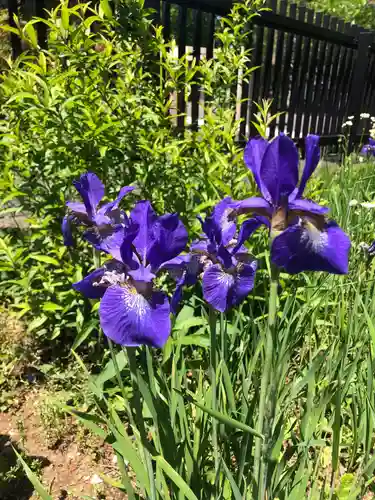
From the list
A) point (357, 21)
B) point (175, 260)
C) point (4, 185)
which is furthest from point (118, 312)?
point (357, 21)

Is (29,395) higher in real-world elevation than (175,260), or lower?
lower

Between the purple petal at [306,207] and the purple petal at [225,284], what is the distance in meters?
0.19

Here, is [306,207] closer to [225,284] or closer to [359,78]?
[225,284]

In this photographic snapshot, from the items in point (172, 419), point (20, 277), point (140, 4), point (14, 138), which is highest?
point (140, 4)

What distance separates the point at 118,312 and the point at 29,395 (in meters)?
1.64

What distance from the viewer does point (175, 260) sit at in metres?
0.97

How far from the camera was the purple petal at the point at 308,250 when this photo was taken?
0.84m

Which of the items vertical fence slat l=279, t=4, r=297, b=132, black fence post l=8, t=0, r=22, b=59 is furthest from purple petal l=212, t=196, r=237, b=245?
vertical fence slat l=279, t=4, r=297, b=132

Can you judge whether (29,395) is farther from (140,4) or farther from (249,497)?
(140,4)

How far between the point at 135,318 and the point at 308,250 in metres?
0.33

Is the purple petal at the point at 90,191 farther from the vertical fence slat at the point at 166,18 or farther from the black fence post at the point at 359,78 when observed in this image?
the black fence post at the point at 359,78

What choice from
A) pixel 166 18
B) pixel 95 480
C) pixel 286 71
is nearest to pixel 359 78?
pixel 286 71

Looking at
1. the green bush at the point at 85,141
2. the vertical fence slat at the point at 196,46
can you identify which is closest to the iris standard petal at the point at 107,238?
the green bush at the point at 85,141

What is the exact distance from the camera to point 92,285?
976 mm
